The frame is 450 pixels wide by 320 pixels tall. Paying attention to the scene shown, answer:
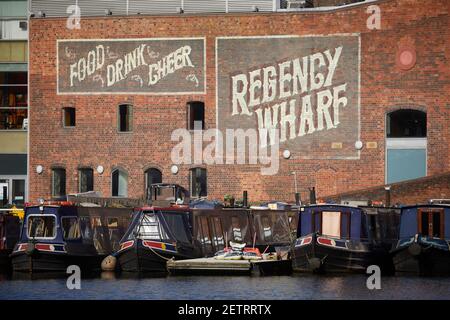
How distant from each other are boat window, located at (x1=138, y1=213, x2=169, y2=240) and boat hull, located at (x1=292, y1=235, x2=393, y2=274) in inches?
210

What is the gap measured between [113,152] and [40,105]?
4740 mm

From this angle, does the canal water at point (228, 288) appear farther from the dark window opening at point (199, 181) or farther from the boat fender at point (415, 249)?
the dark window opening at point (199, 181)

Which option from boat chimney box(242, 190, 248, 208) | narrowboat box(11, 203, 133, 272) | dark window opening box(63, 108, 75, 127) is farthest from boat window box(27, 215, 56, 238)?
dark window opening box(63, 108, 75, 127)

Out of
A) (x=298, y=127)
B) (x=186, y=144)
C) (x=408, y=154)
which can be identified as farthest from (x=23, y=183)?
(x=408, y=154)

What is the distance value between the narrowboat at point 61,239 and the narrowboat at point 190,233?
2025 mm

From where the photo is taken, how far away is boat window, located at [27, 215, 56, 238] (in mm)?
62406

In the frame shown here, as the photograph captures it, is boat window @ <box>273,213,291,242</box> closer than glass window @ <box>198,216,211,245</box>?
No

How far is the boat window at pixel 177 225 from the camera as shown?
203 feet

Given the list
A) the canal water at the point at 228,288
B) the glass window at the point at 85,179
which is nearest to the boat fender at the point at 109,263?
the canal water at the point at 228,288

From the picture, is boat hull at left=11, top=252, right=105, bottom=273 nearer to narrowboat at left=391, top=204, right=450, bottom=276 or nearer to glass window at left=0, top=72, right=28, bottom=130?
narrowboat at left=391, top=204, right=450, bottom=276

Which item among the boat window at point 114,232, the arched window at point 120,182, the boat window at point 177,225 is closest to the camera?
the boat window at point 177,225
